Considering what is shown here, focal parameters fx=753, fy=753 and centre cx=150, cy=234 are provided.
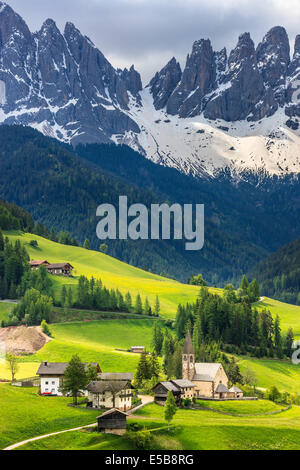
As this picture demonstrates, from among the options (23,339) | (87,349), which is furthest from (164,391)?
(23,339)

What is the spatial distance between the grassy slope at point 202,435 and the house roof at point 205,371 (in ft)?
64.9

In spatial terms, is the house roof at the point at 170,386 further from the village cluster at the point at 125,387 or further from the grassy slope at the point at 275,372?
the grassy slope at the point at 275,372

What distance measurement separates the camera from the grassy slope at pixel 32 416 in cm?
9869

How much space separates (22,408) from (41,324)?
81340mm

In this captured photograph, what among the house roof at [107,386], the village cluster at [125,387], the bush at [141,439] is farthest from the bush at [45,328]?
the bush at [141,439]

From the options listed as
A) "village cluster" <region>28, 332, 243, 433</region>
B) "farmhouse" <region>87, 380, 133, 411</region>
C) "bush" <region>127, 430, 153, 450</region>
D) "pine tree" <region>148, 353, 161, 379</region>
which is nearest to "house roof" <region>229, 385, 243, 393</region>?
"village cluster" <region>28, 332, 243, 433</region>

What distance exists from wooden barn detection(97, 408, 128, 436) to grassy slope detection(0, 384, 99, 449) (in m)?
5.19

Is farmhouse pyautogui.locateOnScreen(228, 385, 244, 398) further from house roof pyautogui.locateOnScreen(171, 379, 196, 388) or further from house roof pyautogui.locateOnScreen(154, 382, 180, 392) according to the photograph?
house roof pyautogui.locateOnScreen(154, 382, 180, 392)

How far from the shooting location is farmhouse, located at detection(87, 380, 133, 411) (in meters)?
115

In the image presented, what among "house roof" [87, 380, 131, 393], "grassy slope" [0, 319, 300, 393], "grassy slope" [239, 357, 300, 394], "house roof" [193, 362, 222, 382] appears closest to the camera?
"house roof" [87, 380, 131, 393]

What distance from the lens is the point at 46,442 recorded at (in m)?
96.0

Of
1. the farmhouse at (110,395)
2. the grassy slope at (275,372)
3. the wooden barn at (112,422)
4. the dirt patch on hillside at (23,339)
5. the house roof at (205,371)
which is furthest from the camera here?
the dirt patch on hillside at (23,339)

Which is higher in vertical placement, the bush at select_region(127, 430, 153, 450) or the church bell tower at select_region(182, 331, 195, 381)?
the church bell tower at select_region(182, 331, 195, 381)
